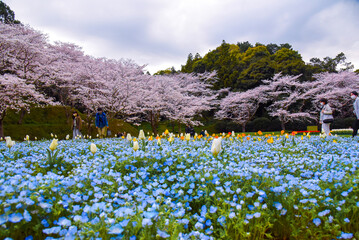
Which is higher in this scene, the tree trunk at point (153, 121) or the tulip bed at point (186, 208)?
the tree trunk at point (153, 121)

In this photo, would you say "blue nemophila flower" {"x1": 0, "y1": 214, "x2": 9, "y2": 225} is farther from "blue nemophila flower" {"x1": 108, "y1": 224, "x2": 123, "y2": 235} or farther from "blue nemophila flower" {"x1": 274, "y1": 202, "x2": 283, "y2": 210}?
"blue nemophila flower" {"x1": 274, "y1": 202, "x2": 283, "y2": 210}

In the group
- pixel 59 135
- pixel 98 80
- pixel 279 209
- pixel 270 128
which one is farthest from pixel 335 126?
pixel 279 209

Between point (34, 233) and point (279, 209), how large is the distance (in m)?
1.78

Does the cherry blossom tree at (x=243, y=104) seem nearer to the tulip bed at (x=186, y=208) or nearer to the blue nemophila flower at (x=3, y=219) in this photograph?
the tulip bed at (x=186, y=208)

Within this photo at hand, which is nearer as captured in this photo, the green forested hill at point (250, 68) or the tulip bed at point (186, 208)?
the tulip bed at point (186, 208)

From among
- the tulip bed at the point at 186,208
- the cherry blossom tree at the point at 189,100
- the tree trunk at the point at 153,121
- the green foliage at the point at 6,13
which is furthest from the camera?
the green foliage at the point at 6,13

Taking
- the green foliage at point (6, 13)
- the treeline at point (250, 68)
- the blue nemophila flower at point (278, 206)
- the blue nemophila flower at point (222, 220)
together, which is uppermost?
the green foliage at point (6, 13)

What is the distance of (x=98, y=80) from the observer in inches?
618

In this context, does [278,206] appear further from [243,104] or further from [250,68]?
[250,68]

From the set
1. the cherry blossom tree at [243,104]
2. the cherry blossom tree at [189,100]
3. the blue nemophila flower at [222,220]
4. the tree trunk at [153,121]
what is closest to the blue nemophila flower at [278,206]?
the blue nemophila flower at [222,220]

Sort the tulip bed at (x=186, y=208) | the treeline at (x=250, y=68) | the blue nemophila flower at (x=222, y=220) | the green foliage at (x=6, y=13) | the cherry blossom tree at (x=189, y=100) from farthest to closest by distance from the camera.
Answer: the treeline at (x=250, y=68) → the green foliage at (x=6, y=13) → the cherry blossom tree at (x=189, y=100) → the blue nemophila flower at (x=222, y=220) → the tulip bed at (x=186, y=208)

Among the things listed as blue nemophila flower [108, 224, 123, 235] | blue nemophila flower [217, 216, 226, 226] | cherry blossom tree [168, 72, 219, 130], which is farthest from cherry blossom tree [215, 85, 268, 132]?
blue nemophila flower [108, 224, 123, 235]

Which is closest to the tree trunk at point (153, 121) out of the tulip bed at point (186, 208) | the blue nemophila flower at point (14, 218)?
the tulip bed at point (186, 208)

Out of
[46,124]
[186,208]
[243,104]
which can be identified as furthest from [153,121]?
[186,208]
